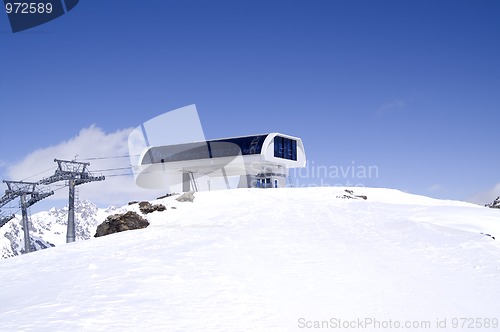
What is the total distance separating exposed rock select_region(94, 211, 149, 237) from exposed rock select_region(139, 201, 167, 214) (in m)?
1.74

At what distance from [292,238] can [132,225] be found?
31.1 ft

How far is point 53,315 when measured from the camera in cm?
990

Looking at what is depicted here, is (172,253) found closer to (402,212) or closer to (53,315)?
(53,315)

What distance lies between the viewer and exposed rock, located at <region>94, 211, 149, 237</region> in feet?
79.5

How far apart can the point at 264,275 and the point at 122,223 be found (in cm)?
1335

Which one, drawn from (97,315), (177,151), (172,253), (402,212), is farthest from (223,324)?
(177,151)

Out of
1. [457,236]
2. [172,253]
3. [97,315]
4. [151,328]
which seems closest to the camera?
[151,328]

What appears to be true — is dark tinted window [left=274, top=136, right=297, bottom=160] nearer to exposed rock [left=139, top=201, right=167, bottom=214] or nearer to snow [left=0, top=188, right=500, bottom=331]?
exposed rock [left=139, top=201, right=167, bottom=214]

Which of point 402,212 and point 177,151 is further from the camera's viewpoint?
point 177,151

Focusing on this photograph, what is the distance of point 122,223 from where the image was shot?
80.3ft

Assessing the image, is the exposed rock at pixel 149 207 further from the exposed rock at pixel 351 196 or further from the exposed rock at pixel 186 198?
the exposed rock at pixel 351 196

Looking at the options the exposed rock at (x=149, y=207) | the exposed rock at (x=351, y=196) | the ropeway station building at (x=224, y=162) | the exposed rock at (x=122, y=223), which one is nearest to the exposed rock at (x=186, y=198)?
the exposed rock at (x=149, y=207)

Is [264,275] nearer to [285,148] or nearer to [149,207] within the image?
[149,207]

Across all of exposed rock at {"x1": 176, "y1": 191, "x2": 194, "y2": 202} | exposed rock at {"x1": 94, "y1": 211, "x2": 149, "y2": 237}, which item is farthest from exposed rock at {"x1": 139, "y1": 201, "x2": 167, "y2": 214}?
exposed rock at {"x1": 176, "y1": 191, "x2": 194, "y2": 202}
